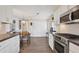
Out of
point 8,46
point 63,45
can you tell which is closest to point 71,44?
point 63,45

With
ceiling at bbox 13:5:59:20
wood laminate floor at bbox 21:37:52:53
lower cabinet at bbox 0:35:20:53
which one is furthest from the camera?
ceiling at bbox 13:5:59:20

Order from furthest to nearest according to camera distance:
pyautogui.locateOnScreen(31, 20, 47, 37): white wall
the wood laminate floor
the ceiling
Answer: pyautogui.locateOnScreen(31, 20, 47, 37): white wall < the ceiling < the wood laminate floor

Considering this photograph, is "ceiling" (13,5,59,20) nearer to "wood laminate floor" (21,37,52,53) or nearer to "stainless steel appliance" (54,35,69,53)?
"wood laminate floor" (21,37,52,53)

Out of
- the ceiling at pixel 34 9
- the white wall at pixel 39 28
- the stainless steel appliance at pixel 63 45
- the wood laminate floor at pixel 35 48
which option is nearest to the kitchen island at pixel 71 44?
the stainless steel appliance at pixel 63 45

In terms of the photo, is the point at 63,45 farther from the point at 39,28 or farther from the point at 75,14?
the point at 39,28

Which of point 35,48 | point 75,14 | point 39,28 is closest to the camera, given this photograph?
point 75,14

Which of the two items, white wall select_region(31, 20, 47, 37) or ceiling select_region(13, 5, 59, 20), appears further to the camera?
white wall select_region(31, 20, 47, 37)

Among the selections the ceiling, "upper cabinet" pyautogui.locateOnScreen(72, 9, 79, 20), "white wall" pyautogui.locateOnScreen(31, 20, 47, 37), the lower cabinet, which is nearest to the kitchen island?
"upper cabinet" pyautogui.locateOnScreen(72, 9, 79, 20)

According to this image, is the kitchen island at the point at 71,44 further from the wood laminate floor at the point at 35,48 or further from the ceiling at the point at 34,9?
the ceiling at the point at 34,9

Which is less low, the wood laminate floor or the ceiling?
the ceiling

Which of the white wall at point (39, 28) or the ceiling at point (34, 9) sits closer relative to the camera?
the ceiling at point (34, 9)

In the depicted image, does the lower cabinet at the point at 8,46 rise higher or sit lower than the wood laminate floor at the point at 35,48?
higher
